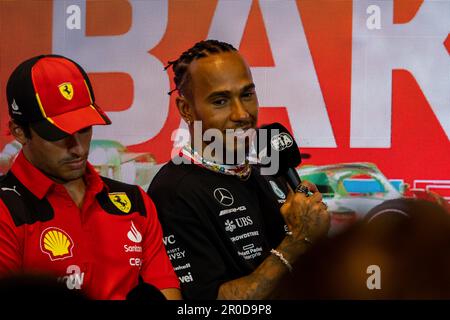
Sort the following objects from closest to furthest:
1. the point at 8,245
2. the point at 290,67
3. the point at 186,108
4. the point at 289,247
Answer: the point at 8,245
the point at 289,247
the point at 186,108
the point at 290,67

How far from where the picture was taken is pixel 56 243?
161 centimetres

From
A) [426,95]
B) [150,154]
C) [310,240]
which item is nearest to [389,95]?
[426,95]

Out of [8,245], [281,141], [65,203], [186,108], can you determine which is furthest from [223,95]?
[8,245]

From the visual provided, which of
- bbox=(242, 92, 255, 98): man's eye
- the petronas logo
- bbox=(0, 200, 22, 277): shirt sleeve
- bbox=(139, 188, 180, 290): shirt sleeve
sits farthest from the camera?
the petronas logo

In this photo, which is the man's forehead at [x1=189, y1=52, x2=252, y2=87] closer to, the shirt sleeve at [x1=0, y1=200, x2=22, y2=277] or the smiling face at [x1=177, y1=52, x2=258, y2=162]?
the smiling face at [x1=177, y1=52, x2=258, y2=162]

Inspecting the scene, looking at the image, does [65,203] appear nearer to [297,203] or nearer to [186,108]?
[186,108]

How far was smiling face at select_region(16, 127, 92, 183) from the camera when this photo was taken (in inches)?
65.6

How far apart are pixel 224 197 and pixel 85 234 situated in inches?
17.4

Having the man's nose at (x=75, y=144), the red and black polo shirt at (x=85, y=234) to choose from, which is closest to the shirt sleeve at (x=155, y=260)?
the red and black polo shirt at (x=85, y=234)

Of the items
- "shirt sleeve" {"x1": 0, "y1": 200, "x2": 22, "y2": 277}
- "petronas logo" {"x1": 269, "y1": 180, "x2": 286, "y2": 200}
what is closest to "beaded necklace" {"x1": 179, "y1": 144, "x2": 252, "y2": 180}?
"petronas logo" {"x1": 269, "y1": 180, "x2": 286, "y2": 200}

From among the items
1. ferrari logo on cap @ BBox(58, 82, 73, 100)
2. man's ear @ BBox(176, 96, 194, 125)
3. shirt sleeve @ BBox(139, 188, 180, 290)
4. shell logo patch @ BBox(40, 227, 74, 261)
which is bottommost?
shirt sleeve @ BBox(139, 188, 180, 290)

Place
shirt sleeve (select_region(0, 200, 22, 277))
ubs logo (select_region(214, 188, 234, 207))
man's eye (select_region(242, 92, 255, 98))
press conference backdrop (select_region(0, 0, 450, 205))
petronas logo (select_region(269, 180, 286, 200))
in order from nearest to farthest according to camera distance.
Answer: shirt sleeve (select_region(0, 200, 22, 277))
ubs logo (select_region(214, 188, 234, 207))
man's eye (select_region(242, 92, 255, 98))
petronas logo (select_region(269, 180, 286, 200))
press conference backdrop (select_region(0, 0, 450, 205))
